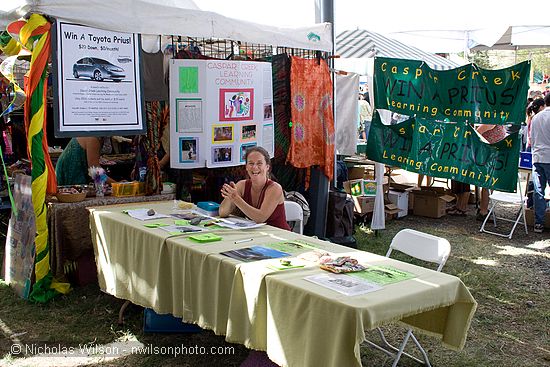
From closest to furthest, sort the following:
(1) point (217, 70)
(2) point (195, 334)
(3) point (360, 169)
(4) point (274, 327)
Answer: (4) point (274, 327) < (2) point (195, 334) < (1) point (217, 70) < (3) point (360, 169)

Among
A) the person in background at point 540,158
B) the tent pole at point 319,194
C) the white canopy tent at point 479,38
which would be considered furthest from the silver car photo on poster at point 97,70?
the white canopy tent at point 479,38

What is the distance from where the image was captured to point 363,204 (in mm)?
7461

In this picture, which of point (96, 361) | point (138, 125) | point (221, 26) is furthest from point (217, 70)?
Result: point (96, 361)

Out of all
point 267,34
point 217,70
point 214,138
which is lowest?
point 214,138

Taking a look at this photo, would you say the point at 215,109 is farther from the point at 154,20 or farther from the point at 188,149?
the point at 154,20

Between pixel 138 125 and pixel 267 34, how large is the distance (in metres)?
1.55

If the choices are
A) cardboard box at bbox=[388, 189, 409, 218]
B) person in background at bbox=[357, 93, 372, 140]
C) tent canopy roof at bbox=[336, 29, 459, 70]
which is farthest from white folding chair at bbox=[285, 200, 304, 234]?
person in background at bbox=[357, 93, 372, 140]

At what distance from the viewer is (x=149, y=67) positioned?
5.43m

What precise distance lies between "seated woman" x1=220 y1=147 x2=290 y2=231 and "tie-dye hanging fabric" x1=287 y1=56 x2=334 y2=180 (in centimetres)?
194

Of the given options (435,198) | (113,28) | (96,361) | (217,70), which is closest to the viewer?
(96,361)

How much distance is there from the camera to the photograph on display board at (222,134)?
5427 mm

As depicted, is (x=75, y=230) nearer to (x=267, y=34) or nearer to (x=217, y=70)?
(x=217, y=70)

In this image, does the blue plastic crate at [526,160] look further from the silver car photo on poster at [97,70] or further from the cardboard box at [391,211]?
the silver car photo on poster at [97,70]

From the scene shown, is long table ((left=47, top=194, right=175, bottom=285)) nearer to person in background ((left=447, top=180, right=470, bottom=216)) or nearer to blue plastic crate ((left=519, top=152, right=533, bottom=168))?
person in background ((left=447, top=180, right=470, bottom=216))
